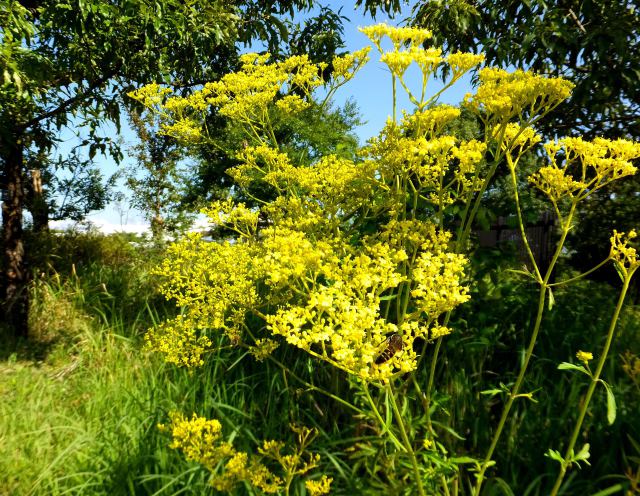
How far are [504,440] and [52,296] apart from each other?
21.1 feet

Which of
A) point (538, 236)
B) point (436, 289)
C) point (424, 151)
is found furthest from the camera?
point (538, 236)

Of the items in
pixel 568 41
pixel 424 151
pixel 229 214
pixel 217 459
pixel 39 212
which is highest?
pixel 568 41

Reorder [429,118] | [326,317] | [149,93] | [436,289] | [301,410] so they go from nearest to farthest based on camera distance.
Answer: [436,289]
[429,118]
[326,317]
[301,410]
[149,93]

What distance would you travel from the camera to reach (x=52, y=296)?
7078mm

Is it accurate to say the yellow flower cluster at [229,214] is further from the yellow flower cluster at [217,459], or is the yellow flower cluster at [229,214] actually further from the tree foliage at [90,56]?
the tree foliage at [90,56]

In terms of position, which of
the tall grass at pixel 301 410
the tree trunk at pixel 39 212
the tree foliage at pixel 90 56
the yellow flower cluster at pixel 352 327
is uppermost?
the tree foliage at pixel 90 56

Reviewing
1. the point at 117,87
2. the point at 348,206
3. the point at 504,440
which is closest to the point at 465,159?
the point at 348,206

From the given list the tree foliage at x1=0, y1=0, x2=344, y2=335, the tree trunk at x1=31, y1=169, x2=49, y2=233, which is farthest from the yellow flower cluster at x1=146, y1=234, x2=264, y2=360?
the tree trunk at x1=31, y1=169, x2=49, y2=233

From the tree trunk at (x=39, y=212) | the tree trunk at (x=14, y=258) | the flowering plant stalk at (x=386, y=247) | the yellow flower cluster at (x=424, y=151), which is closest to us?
the flowering plant stalk at (x=386, y=247)

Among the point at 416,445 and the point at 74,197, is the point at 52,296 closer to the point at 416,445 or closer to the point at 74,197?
the point at 74,197

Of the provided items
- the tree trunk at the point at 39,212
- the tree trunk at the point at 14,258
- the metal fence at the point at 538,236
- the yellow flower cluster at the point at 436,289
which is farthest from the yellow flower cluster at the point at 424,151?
the tree trunk at the point at 39,212

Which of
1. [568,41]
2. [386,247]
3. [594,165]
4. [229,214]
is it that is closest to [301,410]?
[229,214]

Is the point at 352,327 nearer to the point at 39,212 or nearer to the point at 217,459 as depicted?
the point at 217,459

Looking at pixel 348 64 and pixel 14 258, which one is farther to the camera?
pixel 14 258
